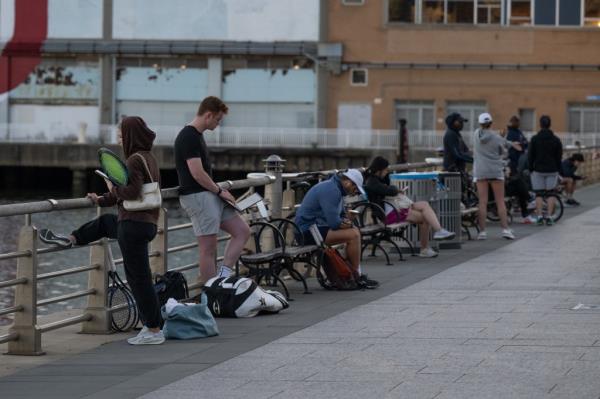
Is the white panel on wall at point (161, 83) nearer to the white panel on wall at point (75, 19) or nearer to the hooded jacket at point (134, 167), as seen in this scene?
the white panel on wall at point (75, 19)

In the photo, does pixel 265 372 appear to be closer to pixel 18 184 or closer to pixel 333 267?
pixel 333 267

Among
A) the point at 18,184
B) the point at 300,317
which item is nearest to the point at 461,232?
the point at 300,317

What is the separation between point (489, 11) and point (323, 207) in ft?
169

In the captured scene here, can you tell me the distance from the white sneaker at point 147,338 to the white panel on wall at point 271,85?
179 feet

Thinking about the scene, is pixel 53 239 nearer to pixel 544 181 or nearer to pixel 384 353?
pixel 384 353

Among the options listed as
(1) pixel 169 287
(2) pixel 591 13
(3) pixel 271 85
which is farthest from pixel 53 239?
(2) pixel 591 13

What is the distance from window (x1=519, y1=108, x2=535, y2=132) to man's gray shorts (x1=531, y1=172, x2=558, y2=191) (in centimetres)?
3963

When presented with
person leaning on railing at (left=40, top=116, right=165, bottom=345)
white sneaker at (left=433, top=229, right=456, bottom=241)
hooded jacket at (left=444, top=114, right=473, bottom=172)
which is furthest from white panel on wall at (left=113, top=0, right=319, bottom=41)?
person leaning on railing at (left=40, top=116, right=165, bottom=345)

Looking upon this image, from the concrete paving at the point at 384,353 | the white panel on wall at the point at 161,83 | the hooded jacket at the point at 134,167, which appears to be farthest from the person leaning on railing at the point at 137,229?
the white panel on wall at the point at 161,83

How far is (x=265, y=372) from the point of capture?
1031cm

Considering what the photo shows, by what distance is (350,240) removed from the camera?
51.8ft

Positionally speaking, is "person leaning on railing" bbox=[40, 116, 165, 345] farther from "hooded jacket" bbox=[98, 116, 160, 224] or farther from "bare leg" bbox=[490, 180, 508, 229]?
"bare leg" bbox=[490, 180, 508, 229]

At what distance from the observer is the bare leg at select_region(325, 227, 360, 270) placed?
15.8m

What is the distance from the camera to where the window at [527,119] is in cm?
6506
